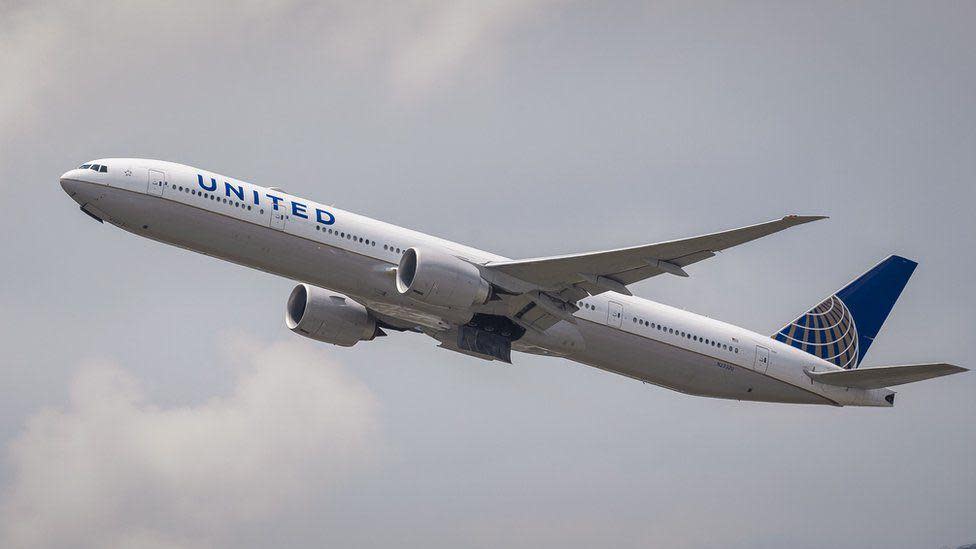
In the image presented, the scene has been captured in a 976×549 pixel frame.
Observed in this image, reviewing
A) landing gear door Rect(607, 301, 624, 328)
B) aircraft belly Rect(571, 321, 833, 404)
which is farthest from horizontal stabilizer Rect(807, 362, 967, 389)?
landing gear door Rect(607, 301, 624, 328)

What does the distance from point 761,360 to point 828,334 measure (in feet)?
14.1

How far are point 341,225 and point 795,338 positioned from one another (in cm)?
1878

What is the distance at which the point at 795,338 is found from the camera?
1871 inches

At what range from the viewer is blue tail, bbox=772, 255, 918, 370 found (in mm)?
47625

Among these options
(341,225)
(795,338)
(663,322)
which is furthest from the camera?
(795,338)

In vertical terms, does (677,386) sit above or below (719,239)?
below

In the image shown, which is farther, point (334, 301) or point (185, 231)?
point (334, 301)

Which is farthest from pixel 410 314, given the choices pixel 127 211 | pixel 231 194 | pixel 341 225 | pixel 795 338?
pixel 795 338

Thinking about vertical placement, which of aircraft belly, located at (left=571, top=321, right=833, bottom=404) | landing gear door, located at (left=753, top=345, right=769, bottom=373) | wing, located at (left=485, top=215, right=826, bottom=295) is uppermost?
wing, located at (left=485, top=215, right=826, bottom=295)

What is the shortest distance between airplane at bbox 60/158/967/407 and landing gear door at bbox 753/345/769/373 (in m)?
0.05

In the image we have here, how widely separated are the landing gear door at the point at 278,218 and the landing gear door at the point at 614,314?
11.7 m

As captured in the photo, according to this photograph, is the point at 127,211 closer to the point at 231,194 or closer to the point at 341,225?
the point at 231,194

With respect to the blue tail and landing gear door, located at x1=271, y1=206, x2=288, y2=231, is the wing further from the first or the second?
the blue tail

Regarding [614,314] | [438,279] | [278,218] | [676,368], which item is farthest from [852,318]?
[278,218]
